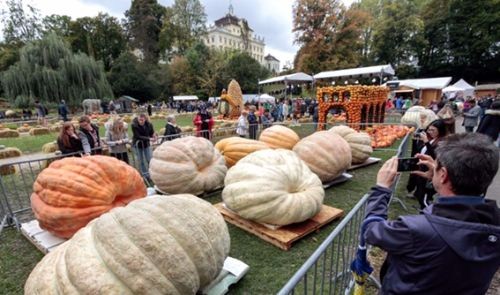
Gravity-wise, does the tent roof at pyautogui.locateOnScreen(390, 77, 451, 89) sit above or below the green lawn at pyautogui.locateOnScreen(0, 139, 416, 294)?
above

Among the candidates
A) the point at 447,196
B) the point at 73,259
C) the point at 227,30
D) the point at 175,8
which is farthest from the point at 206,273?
the point at 227,30

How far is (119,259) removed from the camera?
1809 millimetres

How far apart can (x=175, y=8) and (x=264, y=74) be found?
23105 mm

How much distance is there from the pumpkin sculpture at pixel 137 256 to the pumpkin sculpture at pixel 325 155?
124 inches

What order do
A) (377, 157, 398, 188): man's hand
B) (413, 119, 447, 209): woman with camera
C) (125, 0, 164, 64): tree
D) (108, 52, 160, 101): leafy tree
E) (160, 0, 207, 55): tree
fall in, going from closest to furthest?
1. (377, 157, 398, 188): man's hand
2. (413, 119, 447, 209): woman with camera
3. (108, 52, 160, 101): leafy tree
4. (125, 0, 164, 64): tree
5. (160, 0, 207, 55): tree

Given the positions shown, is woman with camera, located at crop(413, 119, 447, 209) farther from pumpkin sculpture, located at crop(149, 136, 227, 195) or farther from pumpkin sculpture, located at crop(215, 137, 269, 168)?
pumpkin sculpture, located at crop(149, 136, 227, 195)

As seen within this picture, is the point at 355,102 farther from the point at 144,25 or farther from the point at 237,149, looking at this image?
the point at 144,25

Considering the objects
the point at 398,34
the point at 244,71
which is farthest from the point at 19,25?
the point at 398,34

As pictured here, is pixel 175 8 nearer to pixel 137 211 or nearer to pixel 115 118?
pixel 115 118

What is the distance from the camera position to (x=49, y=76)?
81.3 ft

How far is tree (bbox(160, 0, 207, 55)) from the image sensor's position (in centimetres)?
5256

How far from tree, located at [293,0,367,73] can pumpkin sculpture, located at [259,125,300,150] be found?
27.7 m

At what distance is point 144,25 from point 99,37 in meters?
8.89

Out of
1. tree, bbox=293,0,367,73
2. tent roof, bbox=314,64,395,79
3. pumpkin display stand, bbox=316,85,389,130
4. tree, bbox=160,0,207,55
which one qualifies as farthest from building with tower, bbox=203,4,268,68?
pumpkin display stand, bbox=316,85,389,130
